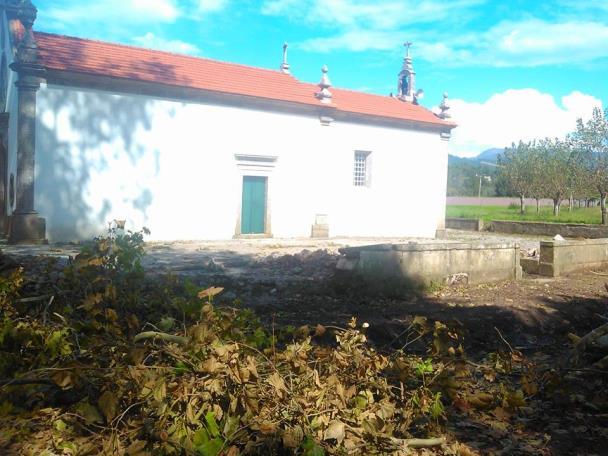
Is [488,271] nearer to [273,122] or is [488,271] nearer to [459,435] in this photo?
[459,435]

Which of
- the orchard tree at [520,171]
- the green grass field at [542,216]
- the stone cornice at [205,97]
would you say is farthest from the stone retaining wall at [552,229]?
the orchard tree at [520,171]

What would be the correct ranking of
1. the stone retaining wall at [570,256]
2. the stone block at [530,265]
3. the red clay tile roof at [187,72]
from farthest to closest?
the red clay tile roof at [187,72] < the stone block at [530,265] < the stone retaining wall at [570,256]

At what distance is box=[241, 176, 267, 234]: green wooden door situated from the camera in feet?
69.6

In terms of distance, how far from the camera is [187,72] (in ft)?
68.7


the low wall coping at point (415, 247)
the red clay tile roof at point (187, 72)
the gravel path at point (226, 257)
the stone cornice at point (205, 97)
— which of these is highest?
the red clay tile roof at point (187, 72)

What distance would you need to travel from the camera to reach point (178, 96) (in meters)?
19.5

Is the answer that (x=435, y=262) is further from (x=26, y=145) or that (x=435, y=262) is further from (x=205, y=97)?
(x=26, y=145)

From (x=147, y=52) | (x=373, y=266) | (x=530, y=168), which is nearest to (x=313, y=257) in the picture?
(x=373, y=266)

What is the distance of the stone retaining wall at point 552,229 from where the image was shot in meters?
24.5

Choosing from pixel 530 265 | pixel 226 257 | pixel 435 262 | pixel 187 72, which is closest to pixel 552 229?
pixel 530 265

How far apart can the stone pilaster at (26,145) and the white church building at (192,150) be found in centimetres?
3

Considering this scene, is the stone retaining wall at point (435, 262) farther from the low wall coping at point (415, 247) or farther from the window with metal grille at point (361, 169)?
the window with metal grille at point (361, 169)

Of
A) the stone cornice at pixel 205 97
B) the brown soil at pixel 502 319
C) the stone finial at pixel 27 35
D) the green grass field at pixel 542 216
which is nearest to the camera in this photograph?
the brown soil at pixel 502 319

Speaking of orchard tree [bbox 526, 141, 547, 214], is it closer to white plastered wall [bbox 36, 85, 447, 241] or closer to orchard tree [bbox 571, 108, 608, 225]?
orchard tree [bbox 571, 108, 608, 225]
